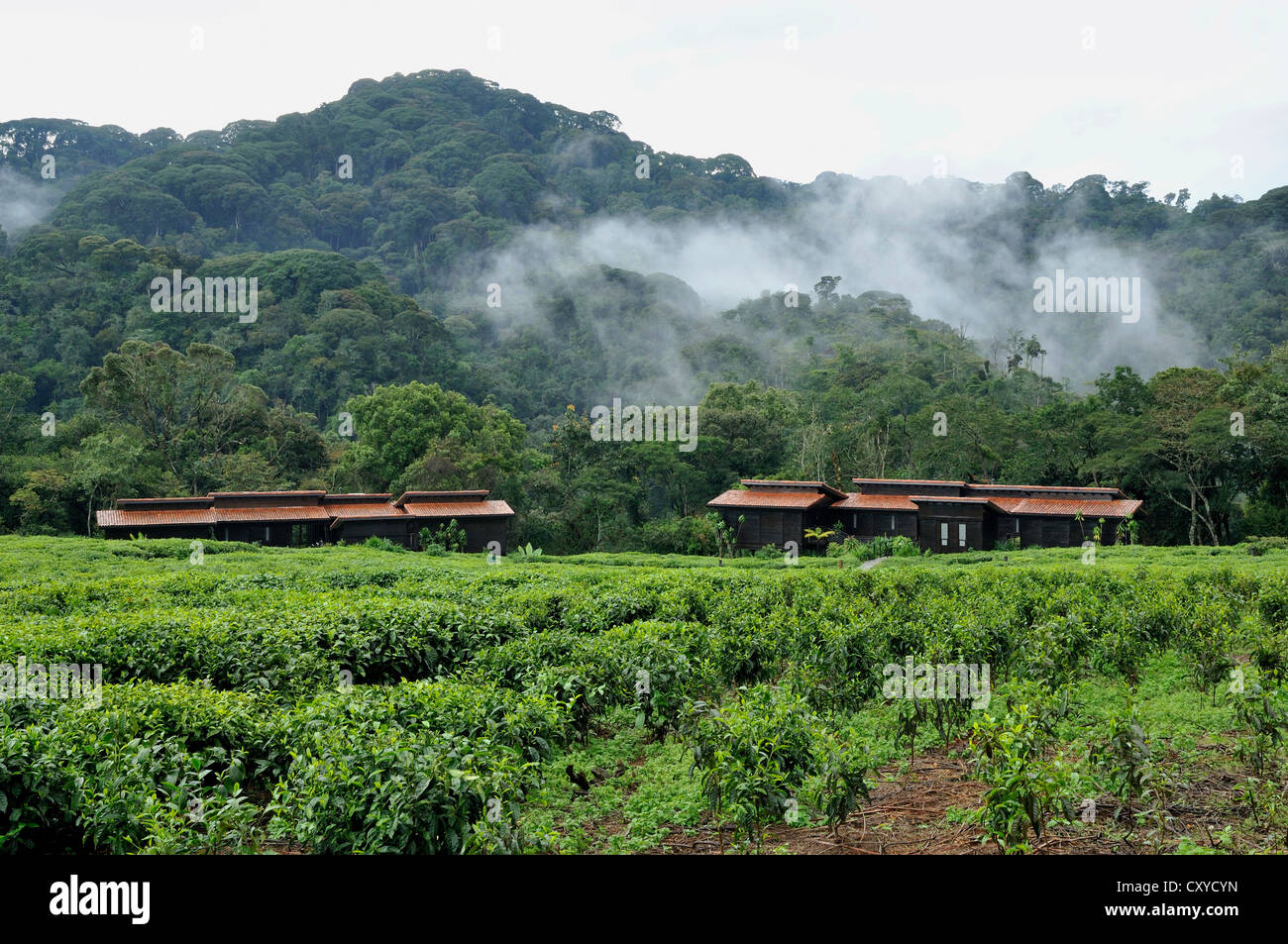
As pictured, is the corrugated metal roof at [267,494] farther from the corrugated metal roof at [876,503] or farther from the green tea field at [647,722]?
the corrugated metal roof at [876,503]

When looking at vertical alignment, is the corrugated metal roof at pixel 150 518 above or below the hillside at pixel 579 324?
below

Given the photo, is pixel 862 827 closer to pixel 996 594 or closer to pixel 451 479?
pixel 996 594

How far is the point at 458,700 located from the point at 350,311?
74173 mm

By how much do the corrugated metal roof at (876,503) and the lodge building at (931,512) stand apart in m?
0.05

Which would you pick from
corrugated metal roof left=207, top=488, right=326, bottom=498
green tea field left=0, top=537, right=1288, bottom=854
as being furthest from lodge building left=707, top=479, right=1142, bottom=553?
green tea field left=0, top=537, right=1288, bottom=854

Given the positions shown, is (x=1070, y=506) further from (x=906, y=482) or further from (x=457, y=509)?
(x=457, y=509)

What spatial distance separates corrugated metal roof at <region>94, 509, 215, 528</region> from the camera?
3734cm

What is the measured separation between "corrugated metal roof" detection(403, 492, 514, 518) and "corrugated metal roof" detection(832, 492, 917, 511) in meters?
15.9

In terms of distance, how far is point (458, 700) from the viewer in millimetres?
8750

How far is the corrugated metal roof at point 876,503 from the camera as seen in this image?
140 feet

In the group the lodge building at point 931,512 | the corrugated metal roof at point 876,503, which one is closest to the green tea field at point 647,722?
the lodge building at point 931,512

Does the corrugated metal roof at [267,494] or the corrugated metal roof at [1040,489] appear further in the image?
the corrugated metal roof at [1040,489]

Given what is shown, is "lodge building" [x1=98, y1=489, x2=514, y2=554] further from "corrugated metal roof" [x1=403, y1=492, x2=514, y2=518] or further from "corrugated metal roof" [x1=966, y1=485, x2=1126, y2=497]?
"corrugated metal roof" [x1=966, y1=485, x2=1126, y2=497]
